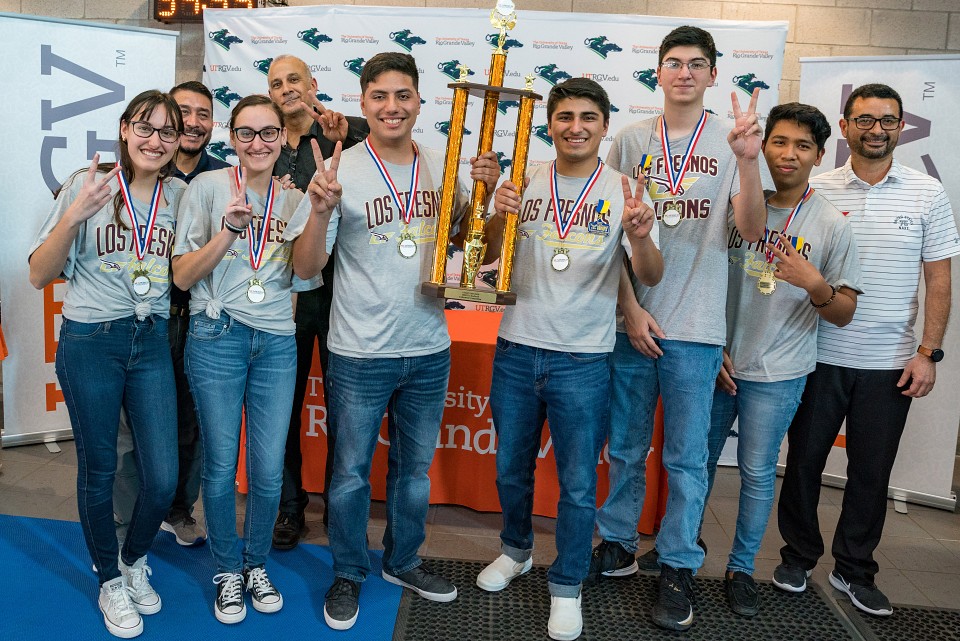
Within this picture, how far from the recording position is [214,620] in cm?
244

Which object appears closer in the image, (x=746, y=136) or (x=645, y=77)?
(x=746, y=136)

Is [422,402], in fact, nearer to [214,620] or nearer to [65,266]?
[214,620]

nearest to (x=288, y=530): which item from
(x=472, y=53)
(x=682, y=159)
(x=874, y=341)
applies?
(x=682, y=159)

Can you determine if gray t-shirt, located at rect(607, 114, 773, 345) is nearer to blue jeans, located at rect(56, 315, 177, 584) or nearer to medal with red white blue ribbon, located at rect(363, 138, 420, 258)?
medal with red white blue ribbon, located at rect(363, 138, 420, 258)

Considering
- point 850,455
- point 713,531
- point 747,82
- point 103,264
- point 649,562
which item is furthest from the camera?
point 747,82

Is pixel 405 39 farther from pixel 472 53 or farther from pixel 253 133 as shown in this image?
pixel 253 133

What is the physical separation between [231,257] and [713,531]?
243 cm

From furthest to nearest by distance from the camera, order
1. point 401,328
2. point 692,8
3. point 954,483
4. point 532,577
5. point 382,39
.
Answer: point 692,8, point 382,39, point 954,483, point 532,577, point 401,328

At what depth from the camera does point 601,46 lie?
4598 millimetres

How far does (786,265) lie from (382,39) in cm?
325

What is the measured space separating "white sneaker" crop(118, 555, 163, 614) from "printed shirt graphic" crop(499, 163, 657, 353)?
1.46 m

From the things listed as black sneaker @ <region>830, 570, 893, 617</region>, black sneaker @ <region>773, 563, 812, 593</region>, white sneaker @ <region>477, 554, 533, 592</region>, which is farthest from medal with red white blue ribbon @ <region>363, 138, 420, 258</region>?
black sneaker @ <region>830, 570, 893, 617</region>

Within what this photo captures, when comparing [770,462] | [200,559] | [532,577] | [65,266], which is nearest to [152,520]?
[200,559]

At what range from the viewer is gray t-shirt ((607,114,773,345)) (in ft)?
8.01
